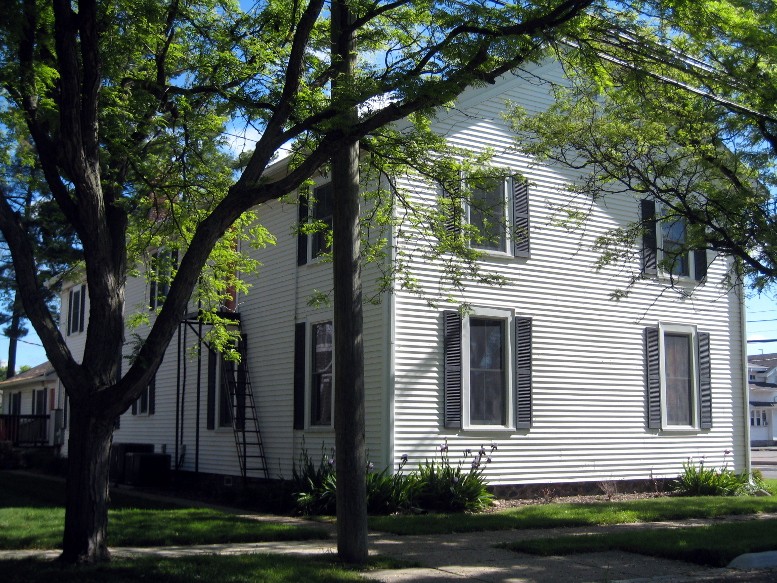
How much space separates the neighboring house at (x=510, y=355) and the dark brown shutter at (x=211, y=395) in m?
0.06

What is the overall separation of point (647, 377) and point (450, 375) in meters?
5.21

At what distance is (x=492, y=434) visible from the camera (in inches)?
635

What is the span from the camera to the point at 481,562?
10.1 metres

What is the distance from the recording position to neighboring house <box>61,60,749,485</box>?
15.6 metres

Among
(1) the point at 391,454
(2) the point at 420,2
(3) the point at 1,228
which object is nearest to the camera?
(3) the point at 1,228

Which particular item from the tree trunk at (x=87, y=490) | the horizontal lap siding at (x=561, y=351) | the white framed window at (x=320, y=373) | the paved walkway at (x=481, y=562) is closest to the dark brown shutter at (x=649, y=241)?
the horizontal lap siding at (x=561, y=351)

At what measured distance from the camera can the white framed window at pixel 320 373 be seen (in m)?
16.7

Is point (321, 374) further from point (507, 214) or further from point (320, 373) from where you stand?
point (507, 214)

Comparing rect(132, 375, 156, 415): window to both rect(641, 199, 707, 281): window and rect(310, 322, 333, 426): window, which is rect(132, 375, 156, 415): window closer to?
rect(310, 322, 333, 426): window

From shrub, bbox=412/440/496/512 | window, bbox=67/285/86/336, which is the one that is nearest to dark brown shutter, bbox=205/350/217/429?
shrub, bbox=412/440/496/512

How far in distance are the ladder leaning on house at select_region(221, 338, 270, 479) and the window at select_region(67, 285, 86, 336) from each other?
11.8 metres

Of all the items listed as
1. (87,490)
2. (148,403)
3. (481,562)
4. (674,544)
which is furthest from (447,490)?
(148,403)

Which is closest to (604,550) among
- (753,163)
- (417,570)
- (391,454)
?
(417,570)

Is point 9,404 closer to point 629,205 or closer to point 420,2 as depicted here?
point 629,205
